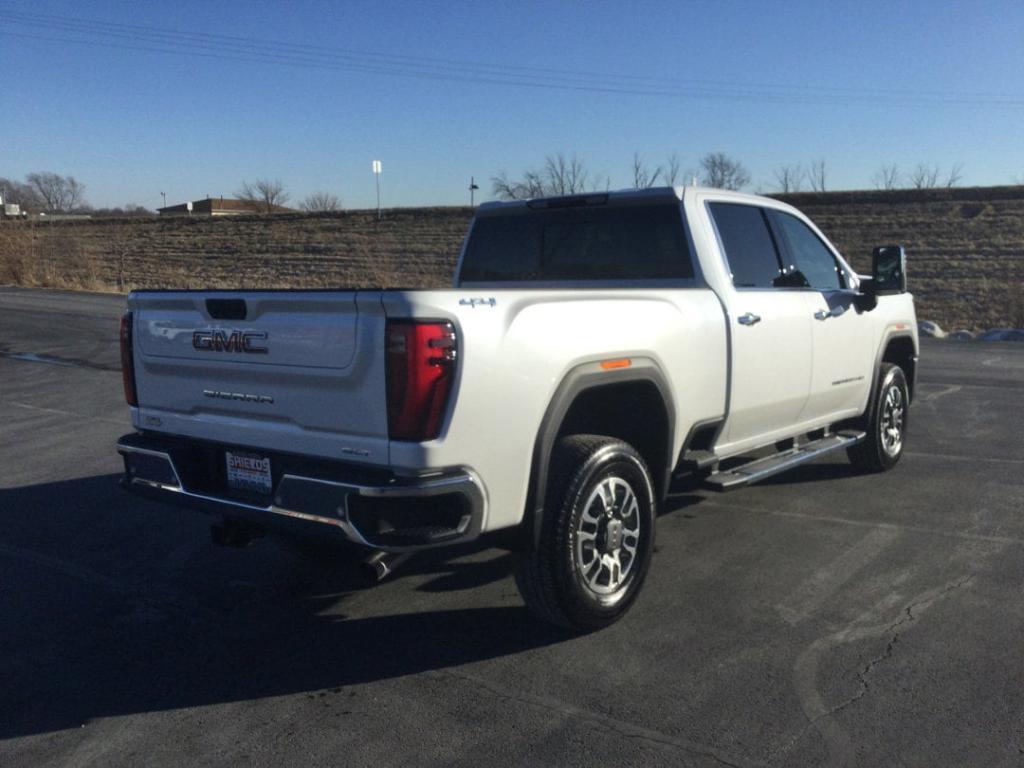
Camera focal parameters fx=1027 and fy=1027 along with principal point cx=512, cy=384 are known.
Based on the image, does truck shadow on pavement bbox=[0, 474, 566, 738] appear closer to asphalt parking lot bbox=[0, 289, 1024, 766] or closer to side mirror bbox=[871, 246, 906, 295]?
asphalt parking lot bbox=[0, 289, 1024, 766]

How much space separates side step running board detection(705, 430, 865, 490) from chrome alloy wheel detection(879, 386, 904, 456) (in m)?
0.48

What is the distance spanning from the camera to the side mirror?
707cm

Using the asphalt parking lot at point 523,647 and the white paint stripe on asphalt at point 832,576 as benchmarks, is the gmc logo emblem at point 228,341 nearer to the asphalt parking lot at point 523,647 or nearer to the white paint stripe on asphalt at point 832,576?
the asphalt parking lot at point 523,647

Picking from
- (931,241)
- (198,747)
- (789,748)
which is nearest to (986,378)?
(789,748)

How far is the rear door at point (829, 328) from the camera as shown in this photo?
21.8ft

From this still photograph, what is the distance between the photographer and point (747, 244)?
6262 mm

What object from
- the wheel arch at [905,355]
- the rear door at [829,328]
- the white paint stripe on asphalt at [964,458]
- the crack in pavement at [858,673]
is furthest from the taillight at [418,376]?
the white paint stripe on asphalt at [964,458]

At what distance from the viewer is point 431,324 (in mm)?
3820

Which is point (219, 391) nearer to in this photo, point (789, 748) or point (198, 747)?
point (198, 747)

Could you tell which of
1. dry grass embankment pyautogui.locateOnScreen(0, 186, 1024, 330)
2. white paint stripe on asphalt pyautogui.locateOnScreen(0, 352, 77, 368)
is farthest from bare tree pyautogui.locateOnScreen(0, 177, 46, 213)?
white paint stripe on asphalt pyautogui.locateOnScreen(0, 352, 77, 368)

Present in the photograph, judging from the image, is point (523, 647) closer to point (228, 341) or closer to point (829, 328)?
point (228, 341)

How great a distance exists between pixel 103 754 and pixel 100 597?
1.71 metres

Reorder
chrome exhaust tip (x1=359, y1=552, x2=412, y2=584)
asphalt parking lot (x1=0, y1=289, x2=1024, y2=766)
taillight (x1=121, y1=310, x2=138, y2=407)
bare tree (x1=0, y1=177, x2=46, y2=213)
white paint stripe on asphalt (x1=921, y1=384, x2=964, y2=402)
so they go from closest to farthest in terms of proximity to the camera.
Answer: asphalt parking lot (x1=0, y1=289, x2=1024, y2=766)
chrome exhaust tip (x1=359, y1=552, x2=412, y2=584)
taillight (x1=121, y1=310, x2=138, y2=407)
white paint stripe on asphalt (x1=921, y1=384, x2=964, y2=402)
bare tree (x1=0, y1=177, x2=46, y2=213)

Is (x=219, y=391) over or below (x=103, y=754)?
over
